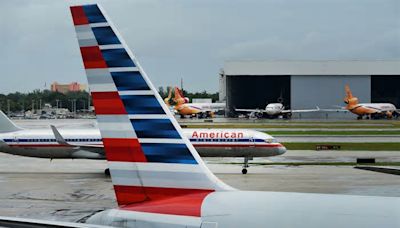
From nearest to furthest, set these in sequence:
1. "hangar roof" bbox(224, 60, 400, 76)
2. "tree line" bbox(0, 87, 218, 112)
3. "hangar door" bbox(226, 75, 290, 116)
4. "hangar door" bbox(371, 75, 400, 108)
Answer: "hangar roof" bbox(224, 60, 400, 76) → "hangar door" bbox(371, 75, 400, 108) → "hangar door" bbox(226, 75, 290, 116) → "tree line" bbox(0, 87, 218, 112)

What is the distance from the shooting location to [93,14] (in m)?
7.56

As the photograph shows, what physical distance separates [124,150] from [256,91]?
130m

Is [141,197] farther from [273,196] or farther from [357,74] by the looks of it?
[357,74]

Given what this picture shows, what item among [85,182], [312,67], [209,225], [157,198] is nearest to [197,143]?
[85,182]

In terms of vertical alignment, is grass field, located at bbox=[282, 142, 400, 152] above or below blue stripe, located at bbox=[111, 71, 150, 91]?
below

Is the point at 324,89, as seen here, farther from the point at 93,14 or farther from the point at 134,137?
the point at 93,14

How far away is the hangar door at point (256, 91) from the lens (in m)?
130

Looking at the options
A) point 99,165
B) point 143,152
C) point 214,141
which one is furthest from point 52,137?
point 143,152

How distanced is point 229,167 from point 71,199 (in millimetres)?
14541

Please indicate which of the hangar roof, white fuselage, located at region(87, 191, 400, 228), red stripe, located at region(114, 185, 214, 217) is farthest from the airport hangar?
white fuselage, located at region(87, 191, 400, 228)

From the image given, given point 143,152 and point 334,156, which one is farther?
point 334,156

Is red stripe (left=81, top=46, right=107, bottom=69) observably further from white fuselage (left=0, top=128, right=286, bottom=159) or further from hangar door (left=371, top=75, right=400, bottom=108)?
hangar door (left=371, top=75, right=400, bottom=108)

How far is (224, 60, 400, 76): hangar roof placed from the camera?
377ft

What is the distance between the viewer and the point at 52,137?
111 ft
